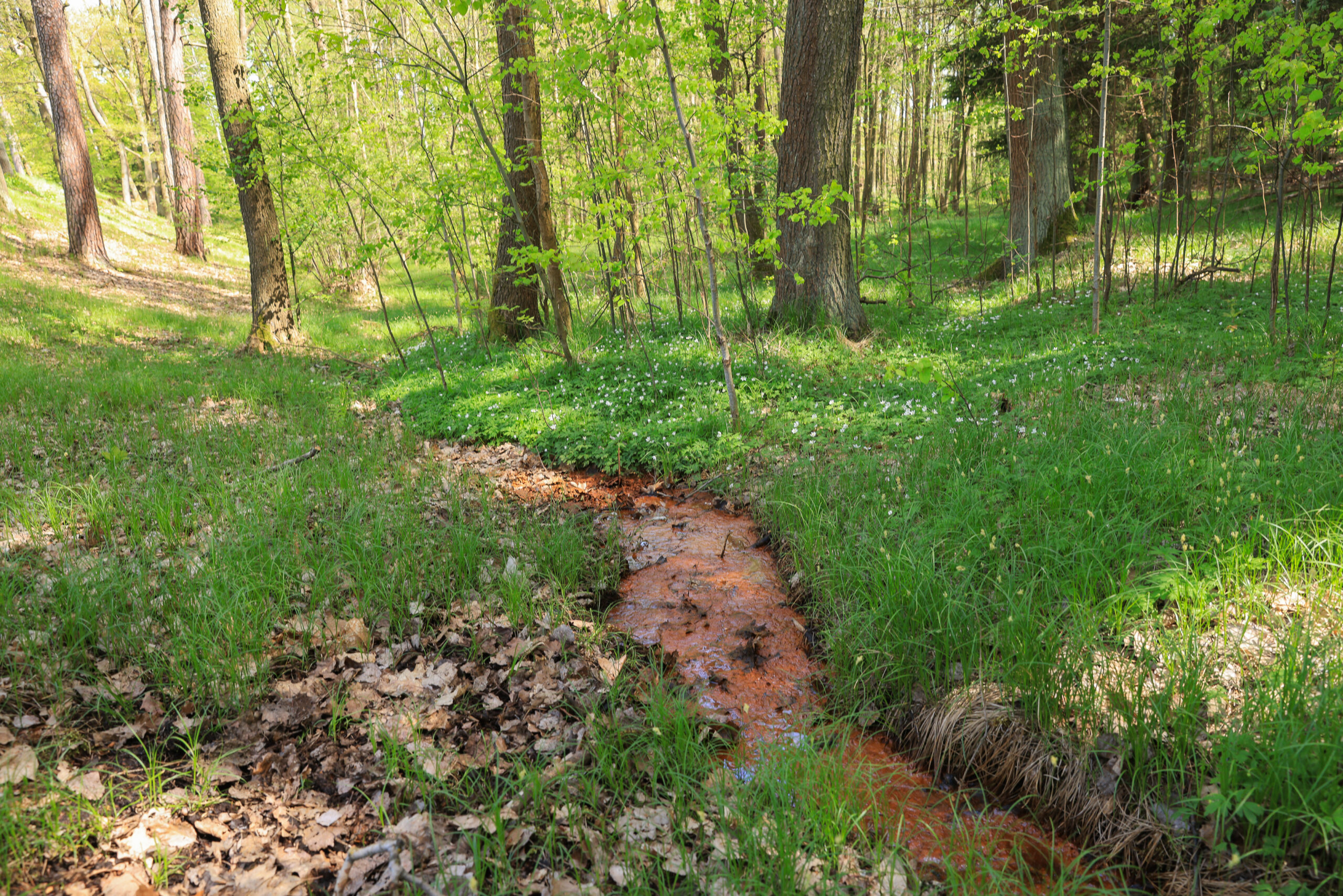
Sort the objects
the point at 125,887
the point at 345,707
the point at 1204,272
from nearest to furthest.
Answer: the point at 125,887
the point at 345,707
the point at 1204,272

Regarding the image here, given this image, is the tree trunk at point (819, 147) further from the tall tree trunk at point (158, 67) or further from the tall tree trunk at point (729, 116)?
the tall tree trunk at point (158, 67)

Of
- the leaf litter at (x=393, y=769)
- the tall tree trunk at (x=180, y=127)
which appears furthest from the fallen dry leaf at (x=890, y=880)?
the tall tree trunk at (x=180, y=127)

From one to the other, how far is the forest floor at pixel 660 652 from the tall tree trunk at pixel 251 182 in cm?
446

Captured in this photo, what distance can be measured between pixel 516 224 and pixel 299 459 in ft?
16.9

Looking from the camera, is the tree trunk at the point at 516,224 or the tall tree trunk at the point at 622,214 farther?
the tree trunk at the point at 516,224

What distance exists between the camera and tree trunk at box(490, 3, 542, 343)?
744 centimetres

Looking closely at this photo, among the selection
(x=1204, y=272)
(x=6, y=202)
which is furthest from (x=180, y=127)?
(x=1204, y=272)

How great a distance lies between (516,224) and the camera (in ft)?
30.1

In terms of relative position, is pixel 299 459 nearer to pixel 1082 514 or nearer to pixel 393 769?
pixel 393 769

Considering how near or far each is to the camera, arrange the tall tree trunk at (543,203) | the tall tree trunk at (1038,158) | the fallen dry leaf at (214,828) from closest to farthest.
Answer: the fallen dry leaf at (214,828) → the tall tree trunk at (543,203) → the tall tree trunk at (1038,158)

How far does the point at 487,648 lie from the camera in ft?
10.3

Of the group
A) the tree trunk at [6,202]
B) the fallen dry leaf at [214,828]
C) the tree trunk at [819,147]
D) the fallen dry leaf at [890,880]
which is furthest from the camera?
the tree trunk at [6,202]

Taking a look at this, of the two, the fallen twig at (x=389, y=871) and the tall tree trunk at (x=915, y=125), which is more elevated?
the tall tree trunk at (x=915, y=125)

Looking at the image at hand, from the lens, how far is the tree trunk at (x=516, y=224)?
7.44 meters
